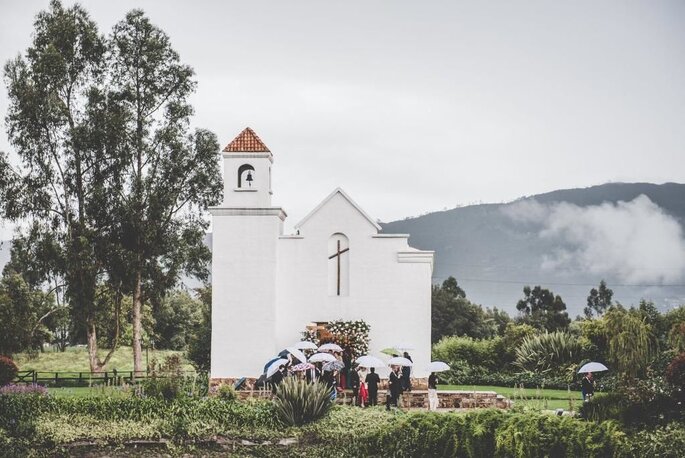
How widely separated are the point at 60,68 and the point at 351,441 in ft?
75.4

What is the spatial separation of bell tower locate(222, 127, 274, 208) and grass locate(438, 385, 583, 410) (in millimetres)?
10373

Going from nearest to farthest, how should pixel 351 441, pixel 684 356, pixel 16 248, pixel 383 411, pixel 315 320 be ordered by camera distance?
1. pixel 684 356
2. pixel 351 441
3. pixel 383 411
4. pixel 315 320
5. pixel 16 248

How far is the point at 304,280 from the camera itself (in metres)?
32.1

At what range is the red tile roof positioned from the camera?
33.2 meters

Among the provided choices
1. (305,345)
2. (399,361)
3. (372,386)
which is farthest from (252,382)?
(372,386)

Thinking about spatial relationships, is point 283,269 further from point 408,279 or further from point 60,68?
point 60,68

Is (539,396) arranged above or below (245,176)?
below

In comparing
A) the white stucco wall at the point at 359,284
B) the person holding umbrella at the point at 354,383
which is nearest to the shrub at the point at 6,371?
the white stucco wall at the point at 359,284

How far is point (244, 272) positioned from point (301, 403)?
9584 millimetres

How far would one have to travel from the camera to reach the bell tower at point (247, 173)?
32.7 meters

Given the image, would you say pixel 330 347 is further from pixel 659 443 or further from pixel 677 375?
pixel 659 443

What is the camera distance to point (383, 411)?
2412 centimetres

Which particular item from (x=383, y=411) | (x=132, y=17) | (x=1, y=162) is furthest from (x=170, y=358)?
(x=132, y=17)

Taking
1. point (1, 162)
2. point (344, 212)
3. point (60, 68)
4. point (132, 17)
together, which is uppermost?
point (132, 17)
